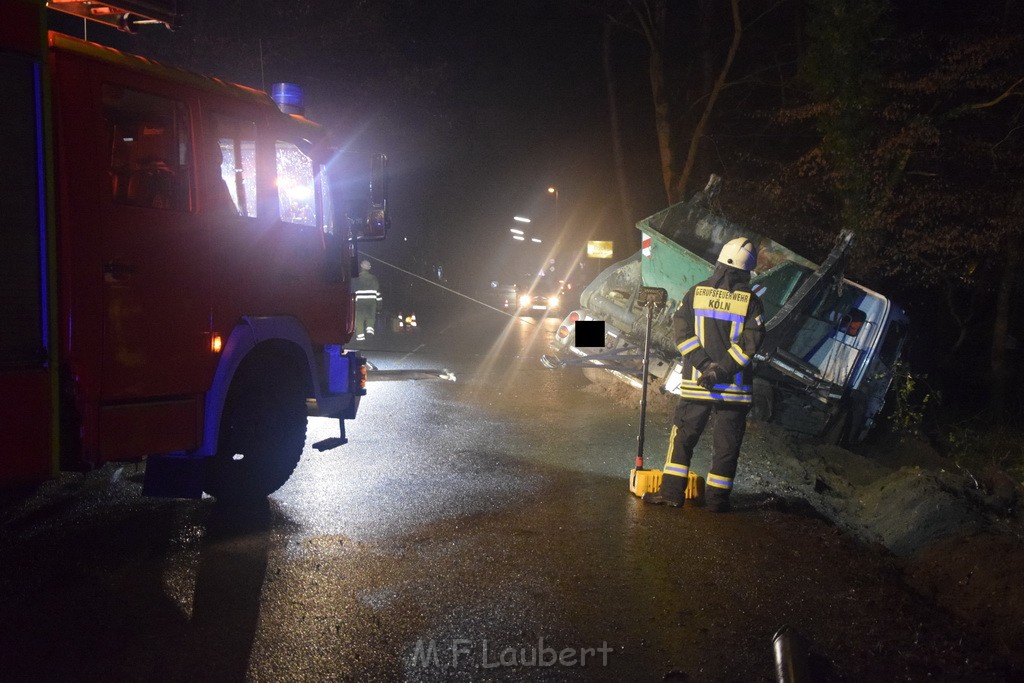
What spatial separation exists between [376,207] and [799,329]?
5.44 m

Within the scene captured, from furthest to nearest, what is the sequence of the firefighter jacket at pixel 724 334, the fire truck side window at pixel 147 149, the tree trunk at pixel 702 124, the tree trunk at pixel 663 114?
the tree trunk at pixel 663 114, the tree trunk at pixel 702 124, the firefighter jacket at pixel 724 334, the fire truck side window at pixel 147 149

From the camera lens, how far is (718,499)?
6215 mm

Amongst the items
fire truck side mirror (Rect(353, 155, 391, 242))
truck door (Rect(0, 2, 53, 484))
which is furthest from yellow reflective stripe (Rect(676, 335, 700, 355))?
truck door (Rect(0, 2, 53, 484))

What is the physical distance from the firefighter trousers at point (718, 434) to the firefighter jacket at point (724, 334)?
71 millimetres

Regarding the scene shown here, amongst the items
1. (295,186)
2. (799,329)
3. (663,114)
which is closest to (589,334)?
(799,329)

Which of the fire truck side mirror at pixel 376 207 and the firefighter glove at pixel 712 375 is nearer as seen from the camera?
the firefighter glove at pixel 712 375

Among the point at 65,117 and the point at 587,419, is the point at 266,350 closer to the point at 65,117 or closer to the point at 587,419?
the point at 65,117

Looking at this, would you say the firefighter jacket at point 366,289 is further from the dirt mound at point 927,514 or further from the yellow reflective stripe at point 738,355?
the yellow reflective stripe at point 738,355

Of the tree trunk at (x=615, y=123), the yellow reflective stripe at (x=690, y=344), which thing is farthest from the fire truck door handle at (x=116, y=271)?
the tree trunk at (x=615, y=123)

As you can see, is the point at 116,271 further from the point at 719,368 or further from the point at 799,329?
the point at 799,329

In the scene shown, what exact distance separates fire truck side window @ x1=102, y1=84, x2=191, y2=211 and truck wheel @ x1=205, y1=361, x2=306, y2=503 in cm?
129

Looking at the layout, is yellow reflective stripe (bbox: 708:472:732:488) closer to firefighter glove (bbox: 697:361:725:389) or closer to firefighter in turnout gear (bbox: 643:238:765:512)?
firefighter in turnout gear (bbox: 643:238:765:512)

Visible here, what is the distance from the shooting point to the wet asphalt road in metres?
3.81

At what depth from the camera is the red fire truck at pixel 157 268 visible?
4.09 meters
